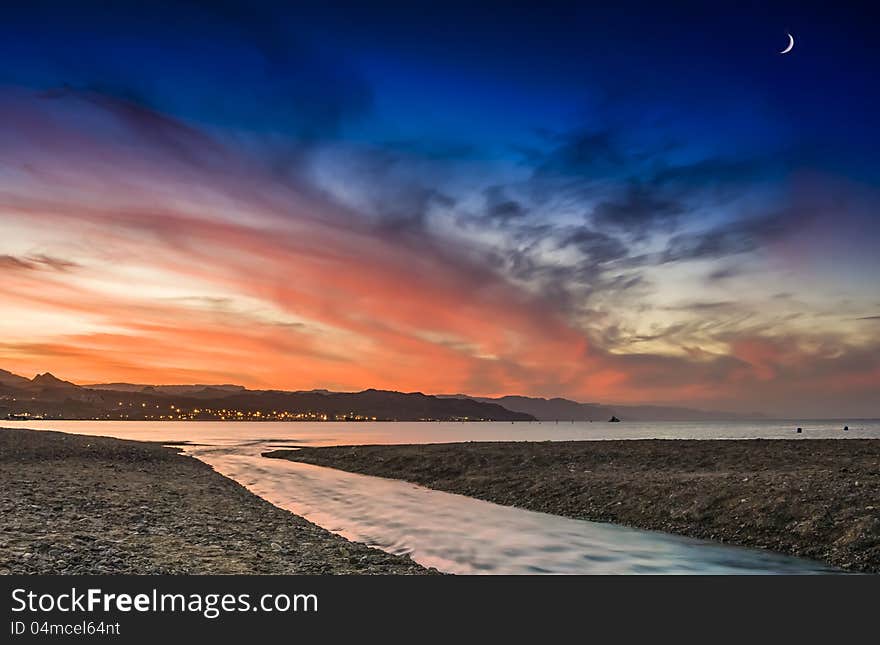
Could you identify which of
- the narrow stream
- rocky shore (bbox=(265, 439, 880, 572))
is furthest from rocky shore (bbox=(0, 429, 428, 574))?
rocky shore (bbox=(265, 439, 880, 572))

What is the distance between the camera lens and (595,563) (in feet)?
67.5

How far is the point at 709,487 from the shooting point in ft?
101

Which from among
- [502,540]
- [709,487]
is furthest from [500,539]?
[709,487]

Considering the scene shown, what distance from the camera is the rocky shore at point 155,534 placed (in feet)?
49.2

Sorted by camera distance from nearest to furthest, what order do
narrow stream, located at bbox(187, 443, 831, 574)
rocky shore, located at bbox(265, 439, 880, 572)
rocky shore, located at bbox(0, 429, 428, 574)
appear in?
rocky shore, located at bbox(0, 429, 428, 574) < narrow stream, located at bbox(187, 443, 831, 574) < rocky shore, located at bbox(265, 439, 880, 572)

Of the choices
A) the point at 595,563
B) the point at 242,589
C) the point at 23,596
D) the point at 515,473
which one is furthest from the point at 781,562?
the point at 515,473

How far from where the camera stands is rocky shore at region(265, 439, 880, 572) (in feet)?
74.0

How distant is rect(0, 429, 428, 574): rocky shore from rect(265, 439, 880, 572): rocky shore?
1499 centimetres

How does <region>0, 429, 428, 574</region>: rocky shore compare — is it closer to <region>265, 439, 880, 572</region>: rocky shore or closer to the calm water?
the calm water

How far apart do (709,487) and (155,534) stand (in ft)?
87.7

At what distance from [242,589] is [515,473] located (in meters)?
36.3

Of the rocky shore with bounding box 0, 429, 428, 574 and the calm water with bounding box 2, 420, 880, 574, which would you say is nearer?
the rocky shore with bounding box 0, 429, 428, 574

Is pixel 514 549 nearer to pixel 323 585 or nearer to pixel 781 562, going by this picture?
pixel 781 562

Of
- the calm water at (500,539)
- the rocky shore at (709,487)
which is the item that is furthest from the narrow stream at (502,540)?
the rocky shore at (709,487)
